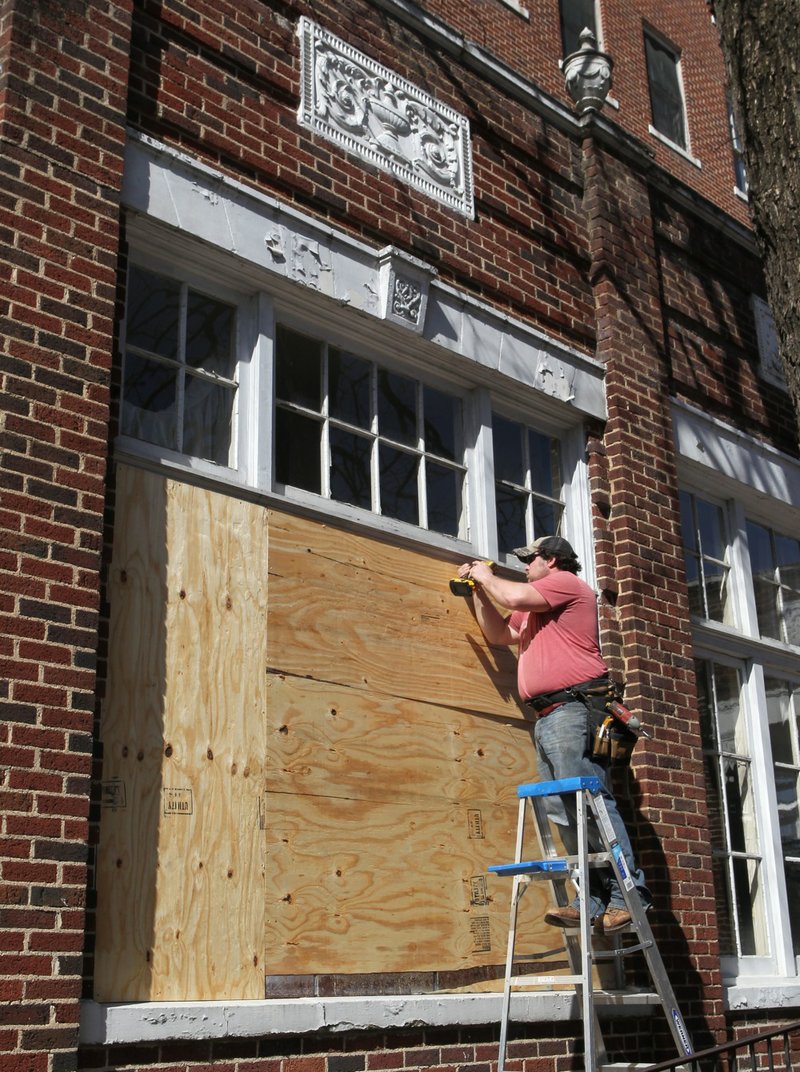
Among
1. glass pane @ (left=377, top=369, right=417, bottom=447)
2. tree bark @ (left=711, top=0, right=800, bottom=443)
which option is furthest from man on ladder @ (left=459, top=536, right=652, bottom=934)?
tree bark @ (left=711, top=0, right=800, bottom=443)

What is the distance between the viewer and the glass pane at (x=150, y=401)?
5.98 metres

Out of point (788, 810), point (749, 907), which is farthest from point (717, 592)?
point (749, 907)

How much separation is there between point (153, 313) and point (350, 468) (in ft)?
4.48

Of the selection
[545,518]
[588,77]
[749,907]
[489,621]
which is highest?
[588,77]

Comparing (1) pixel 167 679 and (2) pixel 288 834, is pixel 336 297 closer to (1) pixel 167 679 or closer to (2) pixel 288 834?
(1) pixel 167 679

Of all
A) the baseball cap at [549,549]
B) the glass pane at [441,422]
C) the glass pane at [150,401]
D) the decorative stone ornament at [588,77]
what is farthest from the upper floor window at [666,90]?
the glass pane at [150,401]

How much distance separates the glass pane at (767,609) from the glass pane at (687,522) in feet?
2.85

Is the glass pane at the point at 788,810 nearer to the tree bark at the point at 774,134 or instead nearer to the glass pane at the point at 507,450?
the glass pane at the point at 507,450

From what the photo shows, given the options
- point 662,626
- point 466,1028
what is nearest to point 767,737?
point 662,626

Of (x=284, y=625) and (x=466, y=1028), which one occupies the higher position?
(x=284, y=625)

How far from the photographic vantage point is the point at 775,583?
33.0ft

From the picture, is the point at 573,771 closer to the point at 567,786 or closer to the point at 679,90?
Result: the point at 567,786

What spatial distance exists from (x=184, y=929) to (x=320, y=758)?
1096mm

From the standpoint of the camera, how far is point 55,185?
18.3ft
